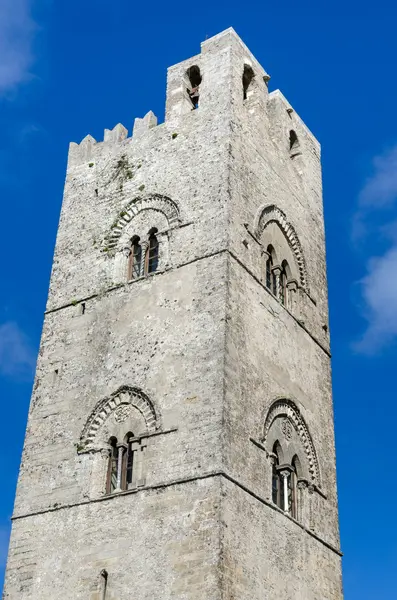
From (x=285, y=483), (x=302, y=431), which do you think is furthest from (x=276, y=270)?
(x=285, y=483)

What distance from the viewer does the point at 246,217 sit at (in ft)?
64.8

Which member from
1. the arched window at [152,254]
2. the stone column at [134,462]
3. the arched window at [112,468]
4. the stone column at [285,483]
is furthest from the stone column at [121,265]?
the stone column at [285,483]

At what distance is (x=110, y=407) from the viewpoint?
717 inches

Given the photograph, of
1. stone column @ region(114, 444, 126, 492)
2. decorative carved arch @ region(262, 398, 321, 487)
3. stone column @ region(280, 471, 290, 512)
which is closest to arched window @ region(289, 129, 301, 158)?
decorative carved arch @ region(262, 398, 321, 487)

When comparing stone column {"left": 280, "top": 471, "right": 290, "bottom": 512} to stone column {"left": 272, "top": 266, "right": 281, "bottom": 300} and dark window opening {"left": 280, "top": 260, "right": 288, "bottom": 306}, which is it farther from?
stone column {"left": 272, "top": 266, "right": 281, "bottom": 300}

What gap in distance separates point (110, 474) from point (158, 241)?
5319 mm

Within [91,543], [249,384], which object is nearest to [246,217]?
[249,384]

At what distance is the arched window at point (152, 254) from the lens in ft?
65.4

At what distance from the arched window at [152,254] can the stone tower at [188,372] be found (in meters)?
0.09

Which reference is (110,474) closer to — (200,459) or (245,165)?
(200,459)

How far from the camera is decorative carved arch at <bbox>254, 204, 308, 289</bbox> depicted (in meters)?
20.6

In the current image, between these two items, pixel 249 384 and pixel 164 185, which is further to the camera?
pixel 164 185

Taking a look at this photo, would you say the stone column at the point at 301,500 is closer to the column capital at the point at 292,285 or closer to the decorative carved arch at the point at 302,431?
the decorative carved arch at the point at 302,431

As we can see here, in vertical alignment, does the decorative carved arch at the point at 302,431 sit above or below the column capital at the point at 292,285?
below
